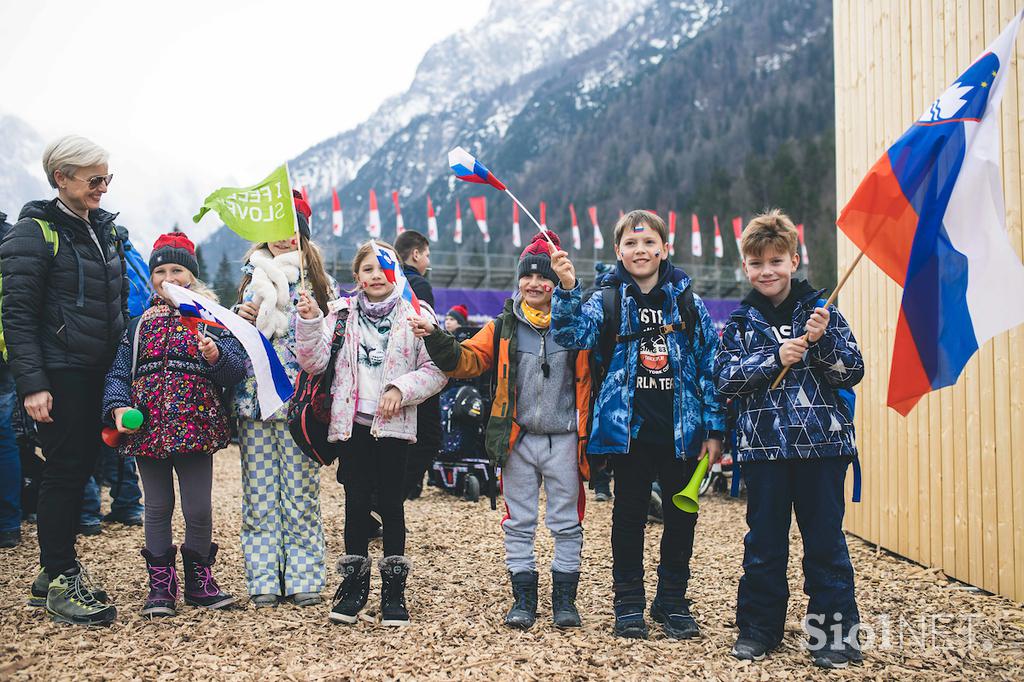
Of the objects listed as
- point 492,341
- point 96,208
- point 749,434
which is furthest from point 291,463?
point 749,434

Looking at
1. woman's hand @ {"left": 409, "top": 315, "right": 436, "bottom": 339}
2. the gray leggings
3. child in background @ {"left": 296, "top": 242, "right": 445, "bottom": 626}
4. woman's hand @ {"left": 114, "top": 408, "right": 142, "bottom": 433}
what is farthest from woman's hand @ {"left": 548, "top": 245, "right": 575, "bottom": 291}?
woman's hand @ {"left": 114, "top": 408, "right": 142, "bottom": 433}

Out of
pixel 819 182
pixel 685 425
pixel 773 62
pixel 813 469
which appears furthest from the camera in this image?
pixel 773 62

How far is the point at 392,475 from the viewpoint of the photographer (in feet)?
11.9

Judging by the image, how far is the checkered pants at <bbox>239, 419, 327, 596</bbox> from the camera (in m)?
3.79

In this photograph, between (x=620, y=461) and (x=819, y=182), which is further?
(x=819, y=182)

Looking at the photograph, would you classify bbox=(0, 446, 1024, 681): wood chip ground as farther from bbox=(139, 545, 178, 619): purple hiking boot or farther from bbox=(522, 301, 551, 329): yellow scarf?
bbox=(522, 301, 551, 329): yellow scarf

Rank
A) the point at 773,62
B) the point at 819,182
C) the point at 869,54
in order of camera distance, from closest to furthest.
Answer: the point at 869,54
the point at 819,182
the point at 773,62

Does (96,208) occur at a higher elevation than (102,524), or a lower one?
higher

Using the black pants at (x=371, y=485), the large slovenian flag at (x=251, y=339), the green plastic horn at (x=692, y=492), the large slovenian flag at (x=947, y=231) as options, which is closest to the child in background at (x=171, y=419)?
the large slovenian flag at (x=251, y=339)

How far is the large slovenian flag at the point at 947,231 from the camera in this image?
2.88 meters

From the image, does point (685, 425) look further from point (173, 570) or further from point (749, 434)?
point (173, 570)

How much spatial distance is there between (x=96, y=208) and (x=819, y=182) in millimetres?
71627

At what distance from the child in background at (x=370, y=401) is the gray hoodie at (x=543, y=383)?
387 mm

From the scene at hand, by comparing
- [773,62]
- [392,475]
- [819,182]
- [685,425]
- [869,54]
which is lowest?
[392,475]
